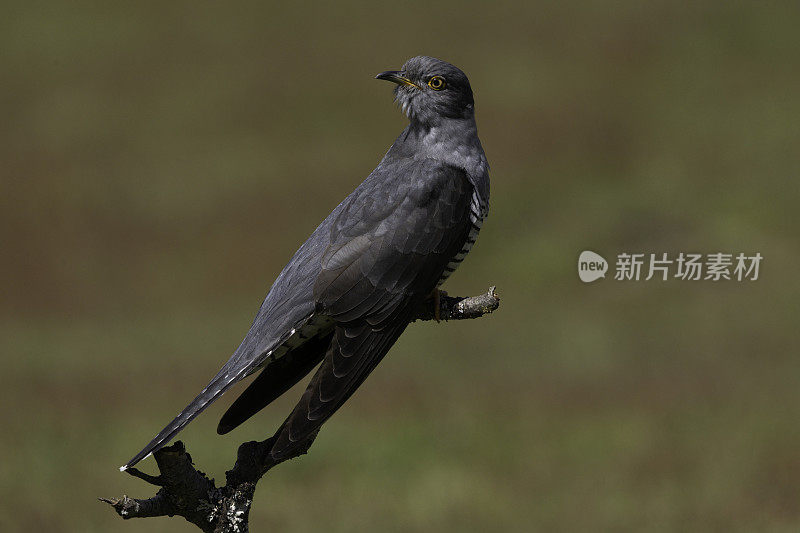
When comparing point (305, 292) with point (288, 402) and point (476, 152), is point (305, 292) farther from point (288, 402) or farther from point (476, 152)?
point (288, 402)

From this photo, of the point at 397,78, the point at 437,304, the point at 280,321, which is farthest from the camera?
the point at 397,78

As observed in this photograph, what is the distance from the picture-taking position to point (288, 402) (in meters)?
10.6

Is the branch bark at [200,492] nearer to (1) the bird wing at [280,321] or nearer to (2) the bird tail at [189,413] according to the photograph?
(2) the bird tail at [189,413]

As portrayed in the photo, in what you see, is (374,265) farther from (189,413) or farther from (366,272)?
(189,413)

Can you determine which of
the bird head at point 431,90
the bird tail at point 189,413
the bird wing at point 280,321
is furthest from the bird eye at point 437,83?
the bird tail at point 189,413

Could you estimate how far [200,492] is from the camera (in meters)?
2.90

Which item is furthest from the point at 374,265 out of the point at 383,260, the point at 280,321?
the point at 280,321

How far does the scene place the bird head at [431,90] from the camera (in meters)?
3.84

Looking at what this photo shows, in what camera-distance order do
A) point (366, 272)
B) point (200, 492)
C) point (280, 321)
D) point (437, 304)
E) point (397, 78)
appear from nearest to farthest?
point (200, 492), point (280, 321), point (366, 272), point (437, 304), point (397, 78)

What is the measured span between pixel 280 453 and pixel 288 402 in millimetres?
7753

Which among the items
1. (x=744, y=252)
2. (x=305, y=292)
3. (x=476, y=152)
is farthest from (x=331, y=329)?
(x=744, y=252)

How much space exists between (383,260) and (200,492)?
1125 millimetres

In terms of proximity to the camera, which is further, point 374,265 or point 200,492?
point 374,265

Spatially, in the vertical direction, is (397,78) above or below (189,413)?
above
